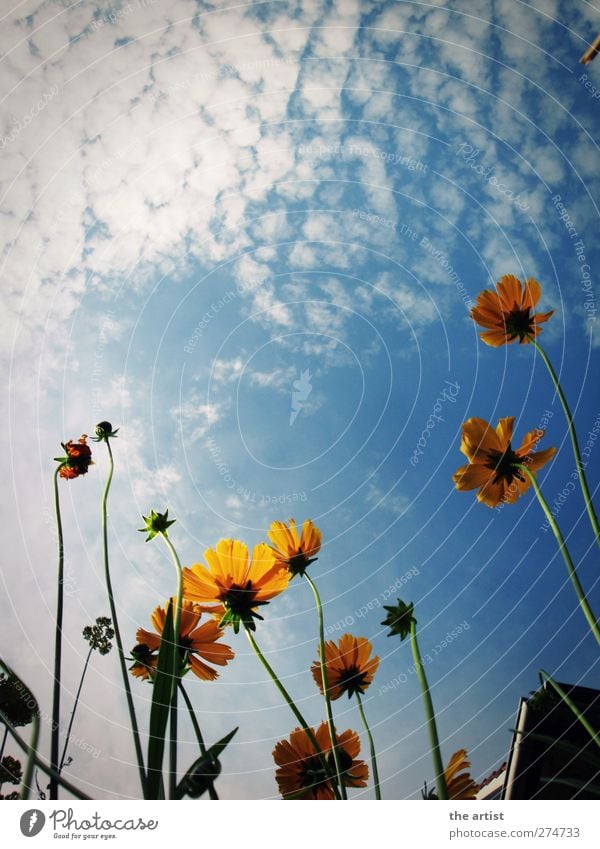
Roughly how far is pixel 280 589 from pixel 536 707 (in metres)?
0.63

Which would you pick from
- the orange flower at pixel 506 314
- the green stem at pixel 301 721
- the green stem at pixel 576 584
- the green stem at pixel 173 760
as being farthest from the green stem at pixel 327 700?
the orange flower at pixel 506 314

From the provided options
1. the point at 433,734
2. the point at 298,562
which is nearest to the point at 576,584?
the point at 433,734

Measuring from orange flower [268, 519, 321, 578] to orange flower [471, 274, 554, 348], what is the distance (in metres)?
0.71

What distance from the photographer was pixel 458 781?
1028mm

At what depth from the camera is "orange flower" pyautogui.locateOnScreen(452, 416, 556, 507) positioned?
113 centimetres

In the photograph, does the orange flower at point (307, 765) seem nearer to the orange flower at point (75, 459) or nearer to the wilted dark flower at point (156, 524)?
the wilted dark flower at point (156, 524)

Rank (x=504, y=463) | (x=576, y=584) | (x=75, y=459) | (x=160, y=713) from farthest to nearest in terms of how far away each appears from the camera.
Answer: (x=75, y=459)
(x=504, y=463)
(x=576, y=584)
(x=160, y=713)

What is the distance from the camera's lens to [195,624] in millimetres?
1136

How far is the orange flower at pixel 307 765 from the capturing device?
1033 millimetres

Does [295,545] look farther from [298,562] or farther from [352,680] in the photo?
[352,680]

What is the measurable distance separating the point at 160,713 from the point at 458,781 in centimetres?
75
